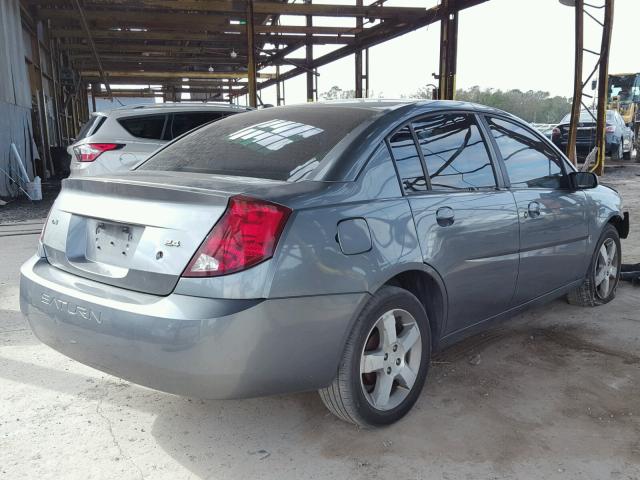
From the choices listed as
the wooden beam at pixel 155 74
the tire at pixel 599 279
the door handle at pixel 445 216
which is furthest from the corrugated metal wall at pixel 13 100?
the wooden beam at pixel 155 74

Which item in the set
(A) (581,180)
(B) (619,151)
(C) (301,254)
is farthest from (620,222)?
(B) (619,151)

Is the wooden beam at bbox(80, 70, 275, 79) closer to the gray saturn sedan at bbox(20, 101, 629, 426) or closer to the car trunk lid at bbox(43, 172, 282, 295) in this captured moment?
the gray saturn sedan at bbox(20, 101, 629, 426)

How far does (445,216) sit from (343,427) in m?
1.14

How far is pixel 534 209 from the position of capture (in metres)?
3.53

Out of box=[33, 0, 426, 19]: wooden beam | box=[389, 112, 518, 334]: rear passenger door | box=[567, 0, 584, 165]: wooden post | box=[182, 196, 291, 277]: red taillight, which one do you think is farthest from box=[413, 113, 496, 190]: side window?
box=[33, 0, 426, 19]: wooden beam

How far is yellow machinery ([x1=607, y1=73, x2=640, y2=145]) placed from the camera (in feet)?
78.7

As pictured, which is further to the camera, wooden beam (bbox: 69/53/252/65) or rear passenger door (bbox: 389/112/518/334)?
wooden beam (bbox: 69/53/252/65)

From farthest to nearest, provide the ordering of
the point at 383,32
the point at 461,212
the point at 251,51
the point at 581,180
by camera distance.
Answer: the point at 383,32, the point at 251,51, the point at 581,180, the point at 461,212

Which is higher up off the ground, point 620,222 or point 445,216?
point 445,216

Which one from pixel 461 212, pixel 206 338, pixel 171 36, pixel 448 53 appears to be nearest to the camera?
pixel 206 338

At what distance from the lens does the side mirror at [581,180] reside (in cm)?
393

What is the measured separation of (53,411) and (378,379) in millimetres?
1625

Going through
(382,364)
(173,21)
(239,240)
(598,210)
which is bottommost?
(382,364)

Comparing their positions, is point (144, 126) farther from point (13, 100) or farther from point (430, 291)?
point (13, 100)
